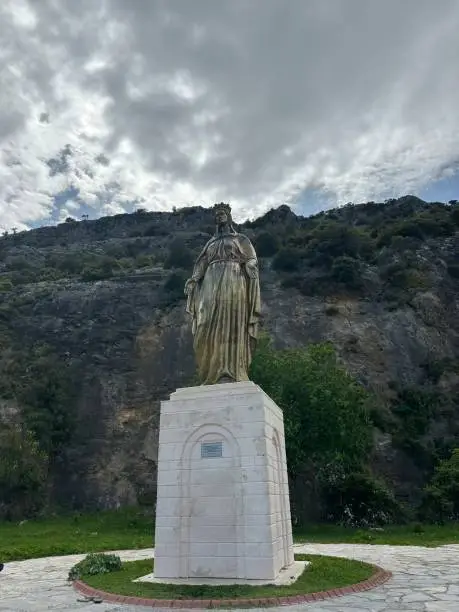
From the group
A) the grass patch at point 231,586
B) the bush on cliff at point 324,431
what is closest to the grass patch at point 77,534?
the grass patch at point 231,586

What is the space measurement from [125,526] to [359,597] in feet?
57.8

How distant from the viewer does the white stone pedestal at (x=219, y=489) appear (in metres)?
7.64

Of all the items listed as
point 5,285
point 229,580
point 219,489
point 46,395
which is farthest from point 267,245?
point 229,580

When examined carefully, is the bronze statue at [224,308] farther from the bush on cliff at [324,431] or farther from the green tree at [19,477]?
the green tree at [19,477]

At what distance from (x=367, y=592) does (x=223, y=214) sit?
21.6 ft

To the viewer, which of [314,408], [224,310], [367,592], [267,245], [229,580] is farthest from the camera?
[267,245]

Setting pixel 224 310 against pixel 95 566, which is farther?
pixel 224 310

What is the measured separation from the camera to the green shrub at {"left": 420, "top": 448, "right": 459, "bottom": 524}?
815 inches

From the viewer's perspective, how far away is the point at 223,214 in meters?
10.3

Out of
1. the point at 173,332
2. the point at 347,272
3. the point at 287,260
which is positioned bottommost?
the point at 173,332

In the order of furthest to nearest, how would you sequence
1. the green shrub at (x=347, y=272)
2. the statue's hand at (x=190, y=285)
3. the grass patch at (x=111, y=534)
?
the green shrub at (x=347, y=272)
the grass patch at (x=111, y=534)
the statue's hand at (x=190, y=285)

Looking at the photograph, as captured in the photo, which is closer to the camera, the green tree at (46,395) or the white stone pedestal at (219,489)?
the white stone pedestal at (219,489)

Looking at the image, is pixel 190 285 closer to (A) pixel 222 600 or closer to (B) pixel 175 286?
(A) pixel 222 600

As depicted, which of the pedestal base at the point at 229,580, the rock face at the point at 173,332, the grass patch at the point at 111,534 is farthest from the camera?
the rock face at the point at 173,332
